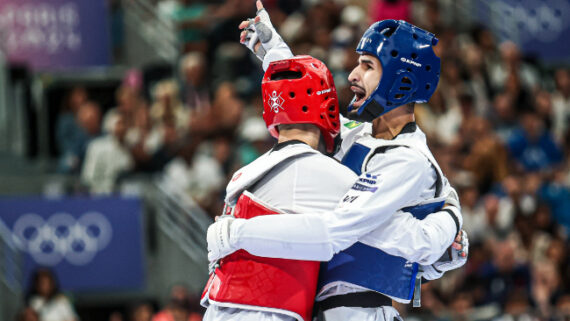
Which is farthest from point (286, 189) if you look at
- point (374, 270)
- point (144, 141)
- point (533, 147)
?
point (533, 147)

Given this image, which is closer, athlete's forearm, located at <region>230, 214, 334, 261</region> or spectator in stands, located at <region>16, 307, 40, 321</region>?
athlete's forearm, located at <region>230, 214, 334, 261</region>

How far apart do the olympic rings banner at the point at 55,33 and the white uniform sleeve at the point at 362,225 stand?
397 inches

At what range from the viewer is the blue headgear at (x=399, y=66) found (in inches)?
208

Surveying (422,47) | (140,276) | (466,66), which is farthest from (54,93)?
(422,47)

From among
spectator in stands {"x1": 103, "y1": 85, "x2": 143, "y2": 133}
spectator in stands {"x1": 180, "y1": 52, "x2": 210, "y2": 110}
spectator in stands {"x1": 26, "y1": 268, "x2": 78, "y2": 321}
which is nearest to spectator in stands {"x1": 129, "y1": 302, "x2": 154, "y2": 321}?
spectator in stands {"x1": 26, "y1": 268, "x2": 78, "y2": 321}

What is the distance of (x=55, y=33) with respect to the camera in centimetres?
1450

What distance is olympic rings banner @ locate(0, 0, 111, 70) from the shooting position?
1434 centimetres

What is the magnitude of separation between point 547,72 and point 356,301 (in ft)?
39.1

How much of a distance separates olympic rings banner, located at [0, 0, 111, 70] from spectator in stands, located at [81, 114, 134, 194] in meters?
2.34

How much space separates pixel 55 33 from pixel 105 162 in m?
2.93

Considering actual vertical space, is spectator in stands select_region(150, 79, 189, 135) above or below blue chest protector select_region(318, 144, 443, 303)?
below

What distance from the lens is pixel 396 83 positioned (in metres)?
5.27

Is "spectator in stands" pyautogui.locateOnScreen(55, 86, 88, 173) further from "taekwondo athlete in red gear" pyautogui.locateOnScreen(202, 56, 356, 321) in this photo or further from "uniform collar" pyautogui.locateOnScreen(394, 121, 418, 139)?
"uniform collar" pyautogui.locateOnScreen(394, 121, 418, 139)

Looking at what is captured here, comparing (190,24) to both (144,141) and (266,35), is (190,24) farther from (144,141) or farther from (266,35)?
(266,35)
